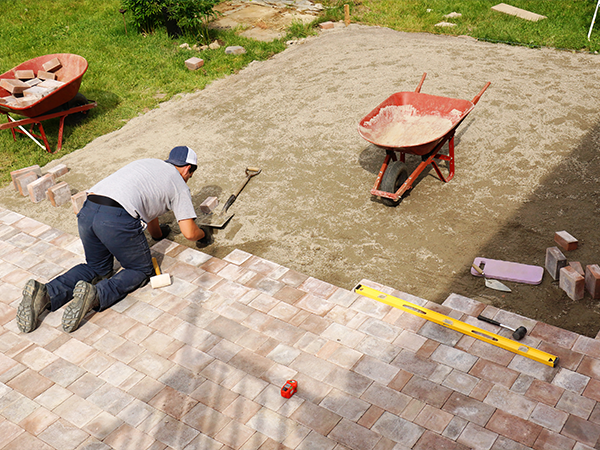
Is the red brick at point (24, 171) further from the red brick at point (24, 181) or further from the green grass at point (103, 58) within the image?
the green grass at point (103, 58)

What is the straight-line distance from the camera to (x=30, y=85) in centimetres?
829

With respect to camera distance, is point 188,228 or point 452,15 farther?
point 452,15

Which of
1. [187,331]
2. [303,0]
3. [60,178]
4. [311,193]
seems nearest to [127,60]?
[60,178]

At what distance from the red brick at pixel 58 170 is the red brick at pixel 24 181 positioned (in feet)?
0.94

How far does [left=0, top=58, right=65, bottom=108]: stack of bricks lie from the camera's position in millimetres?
7758

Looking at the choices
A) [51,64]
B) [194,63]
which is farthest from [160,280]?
[194,63]

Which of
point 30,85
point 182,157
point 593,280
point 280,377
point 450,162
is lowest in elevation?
point 280,377

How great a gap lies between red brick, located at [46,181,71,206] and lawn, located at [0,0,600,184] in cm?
135

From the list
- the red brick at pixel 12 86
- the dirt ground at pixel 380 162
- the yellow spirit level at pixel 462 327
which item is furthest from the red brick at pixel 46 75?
the yellow spirit level at pixel 462 327

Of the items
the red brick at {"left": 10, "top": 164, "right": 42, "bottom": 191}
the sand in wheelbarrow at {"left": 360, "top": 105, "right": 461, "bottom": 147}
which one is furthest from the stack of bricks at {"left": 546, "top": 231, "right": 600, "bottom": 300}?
the red brick at {"left": 10, "top": 164, "right": 42, "bottom": 191}

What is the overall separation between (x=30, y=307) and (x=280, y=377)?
217 cm

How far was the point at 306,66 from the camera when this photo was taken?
402 inches

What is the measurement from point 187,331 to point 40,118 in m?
4.95

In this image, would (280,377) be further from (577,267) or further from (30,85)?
(30,85)
